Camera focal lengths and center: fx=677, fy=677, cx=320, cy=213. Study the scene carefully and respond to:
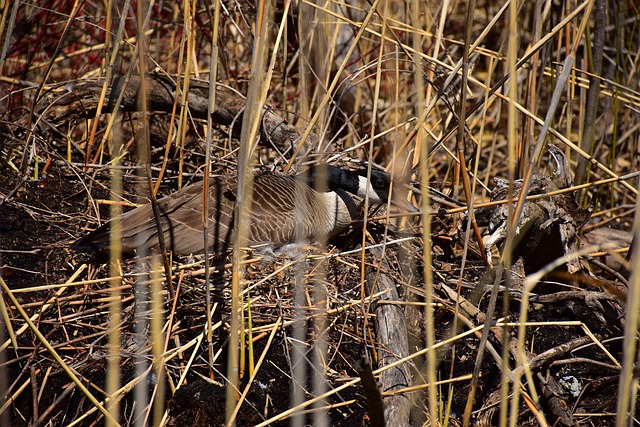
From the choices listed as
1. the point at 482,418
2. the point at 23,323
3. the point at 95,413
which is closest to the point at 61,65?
the point at 23,323

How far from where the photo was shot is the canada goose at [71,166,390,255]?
290 cm

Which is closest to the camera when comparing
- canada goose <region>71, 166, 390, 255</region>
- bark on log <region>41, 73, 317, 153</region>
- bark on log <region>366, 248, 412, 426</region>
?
bark on log <region>366, 248, 412, 426</region>

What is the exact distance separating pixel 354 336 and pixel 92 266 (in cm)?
113

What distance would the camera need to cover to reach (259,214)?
3154mm

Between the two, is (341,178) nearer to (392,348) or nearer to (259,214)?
(259,214)

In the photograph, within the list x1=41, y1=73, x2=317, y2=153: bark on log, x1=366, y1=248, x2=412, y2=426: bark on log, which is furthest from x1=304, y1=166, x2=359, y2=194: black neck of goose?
x1=366, y1=248, x2=412, y2=426: bark on log

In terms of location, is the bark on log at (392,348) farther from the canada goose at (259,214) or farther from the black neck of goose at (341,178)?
the black neck of goose at (341,178)

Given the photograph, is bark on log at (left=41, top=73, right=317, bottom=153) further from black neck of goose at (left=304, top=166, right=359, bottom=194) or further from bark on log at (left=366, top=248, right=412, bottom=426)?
bark on log at (left=366, top=248, right=412, bottom=426)

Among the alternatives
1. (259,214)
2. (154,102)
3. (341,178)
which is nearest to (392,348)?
(259,214)

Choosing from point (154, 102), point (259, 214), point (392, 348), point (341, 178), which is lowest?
point (392, 348)

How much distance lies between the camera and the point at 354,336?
8.43ft

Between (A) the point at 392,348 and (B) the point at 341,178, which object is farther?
(B) the point at 341,178

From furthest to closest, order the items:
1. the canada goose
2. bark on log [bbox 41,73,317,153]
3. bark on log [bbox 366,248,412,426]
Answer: bark on log [bbox 41,73,317,153] → the canada goose → bark on log [bbox 366,248,412,426]

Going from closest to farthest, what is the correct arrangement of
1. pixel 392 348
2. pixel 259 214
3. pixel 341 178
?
pixel 392 348, pixel 259 214, pixel 341 178
